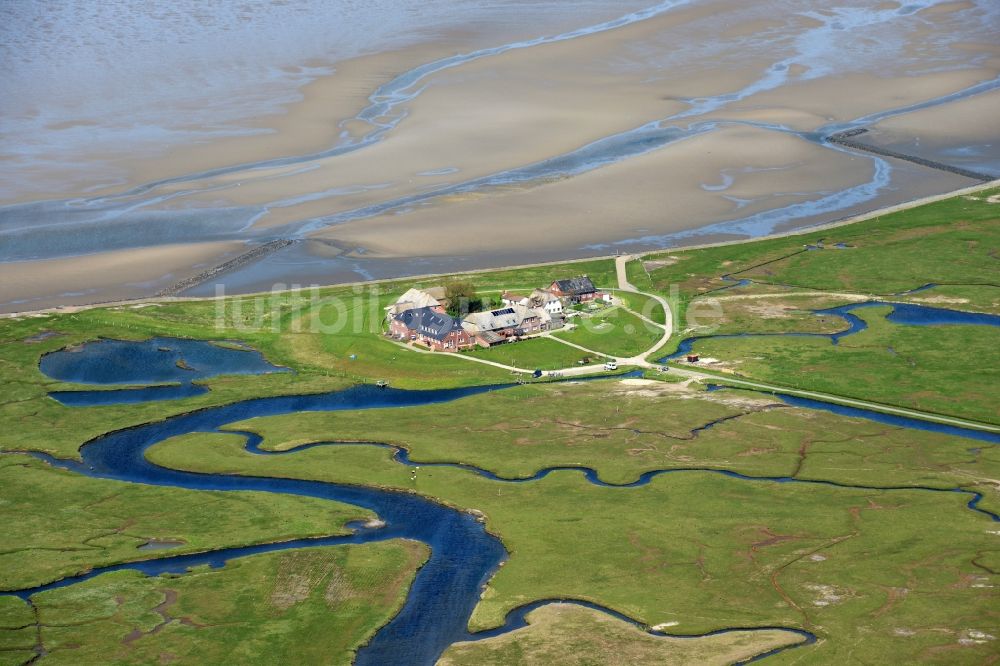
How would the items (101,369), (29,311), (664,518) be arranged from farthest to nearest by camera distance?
(29,311), (101,369), (664,518)

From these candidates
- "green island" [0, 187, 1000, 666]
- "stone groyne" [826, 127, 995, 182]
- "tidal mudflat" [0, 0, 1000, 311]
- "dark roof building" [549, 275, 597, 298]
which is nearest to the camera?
"green island" [0, 187, 1000, 666]

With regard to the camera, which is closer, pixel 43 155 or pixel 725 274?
pixel 725 274

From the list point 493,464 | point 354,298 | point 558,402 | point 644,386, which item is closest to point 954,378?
point 644,386

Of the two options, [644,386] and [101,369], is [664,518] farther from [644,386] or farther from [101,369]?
[101,369]

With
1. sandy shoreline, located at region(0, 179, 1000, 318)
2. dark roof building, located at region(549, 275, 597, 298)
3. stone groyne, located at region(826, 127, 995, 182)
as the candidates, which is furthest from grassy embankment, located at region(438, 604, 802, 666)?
stone groyne, located at region(826, 127, 995, 182)

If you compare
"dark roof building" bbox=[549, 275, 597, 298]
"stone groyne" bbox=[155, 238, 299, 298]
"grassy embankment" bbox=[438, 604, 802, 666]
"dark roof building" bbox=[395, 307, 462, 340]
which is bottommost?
"grassy embankment" bbox=[438, 604, 802, 666]

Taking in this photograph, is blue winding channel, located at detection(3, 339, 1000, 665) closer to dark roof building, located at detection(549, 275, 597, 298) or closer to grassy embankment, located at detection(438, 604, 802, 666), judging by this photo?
grassy embankment, located at detection(438, 604, 802, 666)
